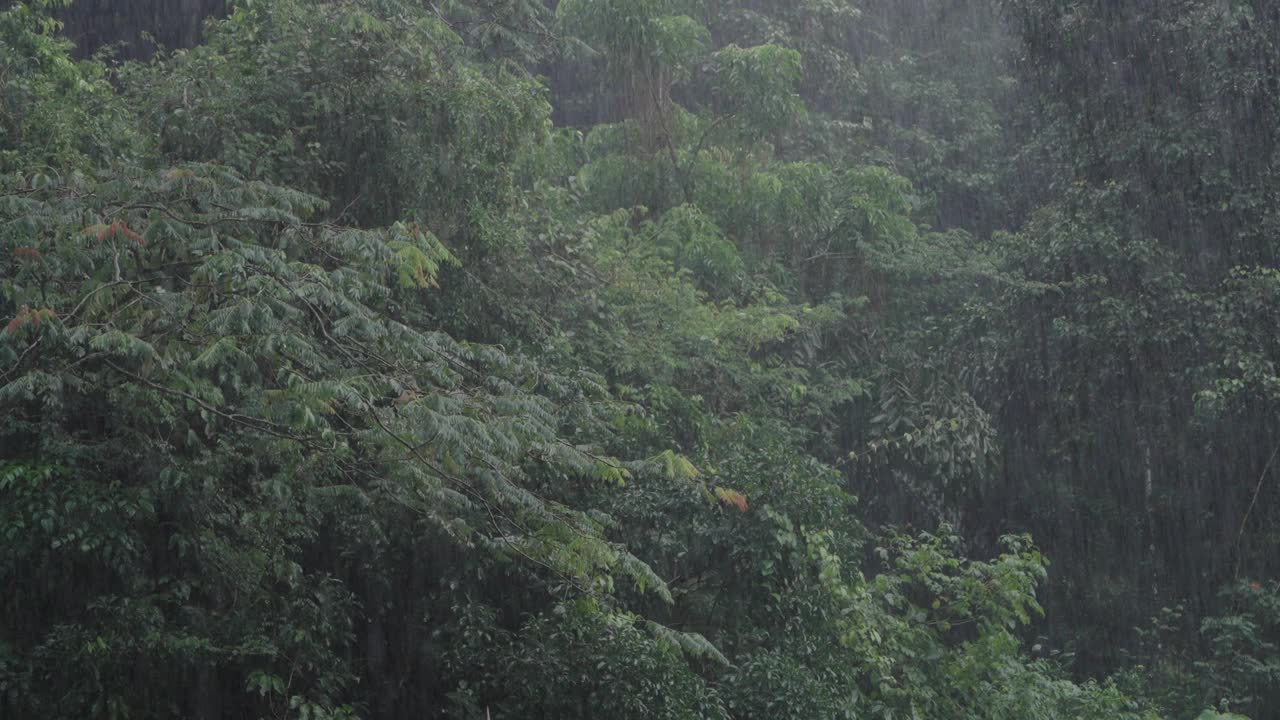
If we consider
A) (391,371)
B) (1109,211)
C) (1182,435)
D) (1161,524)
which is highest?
(1109,211)

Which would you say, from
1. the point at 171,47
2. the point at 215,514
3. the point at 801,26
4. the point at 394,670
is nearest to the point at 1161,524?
the point at 801,26

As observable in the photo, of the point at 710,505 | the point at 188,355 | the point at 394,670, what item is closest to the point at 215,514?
the point at 188,355

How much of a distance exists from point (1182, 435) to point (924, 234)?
3.63m

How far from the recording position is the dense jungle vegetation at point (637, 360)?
18.5ft

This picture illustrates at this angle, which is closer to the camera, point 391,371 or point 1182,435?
point 391,371

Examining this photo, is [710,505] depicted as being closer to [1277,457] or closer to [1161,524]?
[1277,457]

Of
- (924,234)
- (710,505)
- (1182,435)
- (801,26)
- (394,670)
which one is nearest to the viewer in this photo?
(394,670)

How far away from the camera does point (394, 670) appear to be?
7.01 metres

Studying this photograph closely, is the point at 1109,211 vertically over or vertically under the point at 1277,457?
over

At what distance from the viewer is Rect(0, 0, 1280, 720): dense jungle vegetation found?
222 inches

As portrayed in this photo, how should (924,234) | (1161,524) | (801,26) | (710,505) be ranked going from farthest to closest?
(801,26) → (924,234) → (1161,524) → (710,505)

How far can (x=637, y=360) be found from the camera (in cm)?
1005

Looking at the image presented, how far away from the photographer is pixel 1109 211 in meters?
12.0

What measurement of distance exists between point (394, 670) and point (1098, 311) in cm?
786
